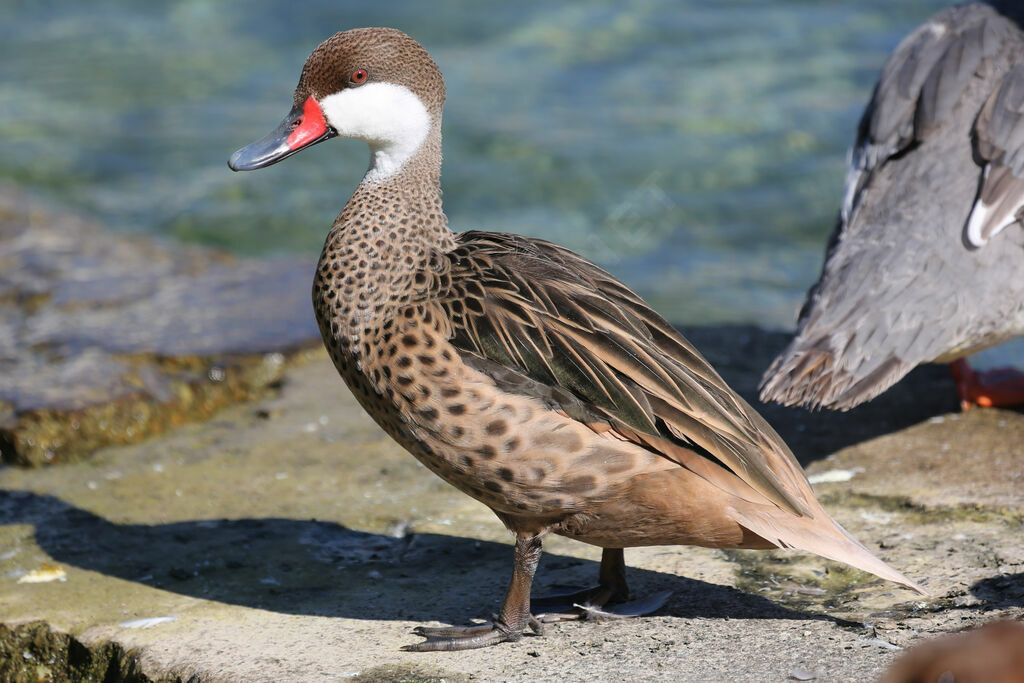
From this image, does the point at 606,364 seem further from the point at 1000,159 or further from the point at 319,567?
the point at 1000,159

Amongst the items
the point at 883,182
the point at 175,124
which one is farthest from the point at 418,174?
the point at 175,124

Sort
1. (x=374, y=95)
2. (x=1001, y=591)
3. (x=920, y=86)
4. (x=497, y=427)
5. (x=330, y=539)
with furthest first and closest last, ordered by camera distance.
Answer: (x=920, y=86) → (x=330, y=539) → (x=374, y=95) → (x=1001, y=591) → (x=497, y=427)

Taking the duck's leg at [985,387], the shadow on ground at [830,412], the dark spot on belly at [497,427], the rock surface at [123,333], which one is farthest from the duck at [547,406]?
the duck's leg at [985,387]

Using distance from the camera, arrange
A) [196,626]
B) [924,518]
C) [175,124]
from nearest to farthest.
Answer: [196,626] → [924,518] → [175,124]

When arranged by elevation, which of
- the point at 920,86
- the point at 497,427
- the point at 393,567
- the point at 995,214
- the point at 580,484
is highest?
the point at 920,86

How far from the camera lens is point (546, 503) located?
3.22m

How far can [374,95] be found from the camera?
11.8 feet

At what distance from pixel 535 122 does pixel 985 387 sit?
5.83 metres

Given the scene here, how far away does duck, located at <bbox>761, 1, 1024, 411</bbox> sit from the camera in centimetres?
406

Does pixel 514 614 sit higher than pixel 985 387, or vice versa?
pixel 985 387

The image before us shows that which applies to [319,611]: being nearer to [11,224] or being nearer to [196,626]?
[196,626]

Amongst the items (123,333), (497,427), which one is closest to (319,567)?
(497,427)

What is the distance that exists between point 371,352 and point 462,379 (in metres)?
0.27

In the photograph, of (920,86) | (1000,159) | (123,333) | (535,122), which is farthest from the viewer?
(535,122)
